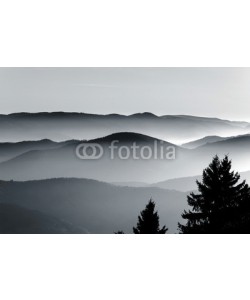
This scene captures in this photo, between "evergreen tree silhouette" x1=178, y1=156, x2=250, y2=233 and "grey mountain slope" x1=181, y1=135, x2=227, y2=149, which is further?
"grey mountain slope" x1=181, y1=135, x2=227, y2=149

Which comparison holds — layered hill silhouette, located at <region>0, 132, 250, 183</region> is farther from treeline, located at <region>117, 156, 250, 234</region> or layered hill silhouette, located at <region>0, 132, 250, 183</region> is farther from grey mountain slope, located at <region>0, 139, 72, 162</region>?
treeline, located at <region>117, 156, 250, 234</region>

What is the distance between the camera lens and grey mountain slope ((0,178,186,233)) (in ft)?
19.3

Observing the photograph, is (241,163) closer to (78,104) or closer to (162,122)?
(162,122)

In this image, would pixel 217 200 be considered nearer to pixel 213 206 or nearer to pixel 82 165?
pixel 213 206

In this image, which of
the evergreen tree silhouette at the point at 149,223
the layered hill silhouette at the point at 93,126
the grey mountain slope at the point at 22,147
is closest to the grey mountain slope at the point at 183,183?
the evergreen tree silhouette at the point at 149,223

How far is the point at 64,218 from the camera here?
19.3 feet

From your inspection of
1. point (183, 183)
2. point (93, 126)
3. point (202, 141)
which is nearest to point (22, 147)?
point (93, 126)

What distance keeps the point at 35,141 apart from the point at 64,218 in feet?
3.13

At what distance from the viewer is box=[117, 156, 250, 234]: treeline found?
5840 millimetres

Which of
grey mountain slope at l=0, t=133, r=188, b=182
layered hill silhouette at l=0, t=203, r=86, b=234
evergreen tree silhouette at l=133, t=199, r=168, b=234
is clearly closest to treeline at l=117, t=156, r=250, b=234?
evergreen tree silhouette at l=133, t=199, r=168, b=234

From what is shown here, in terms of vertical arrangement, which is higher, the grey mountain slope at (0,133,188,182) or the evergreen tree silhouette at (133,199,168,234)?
the grey mountain slope at (0,133,188,182)

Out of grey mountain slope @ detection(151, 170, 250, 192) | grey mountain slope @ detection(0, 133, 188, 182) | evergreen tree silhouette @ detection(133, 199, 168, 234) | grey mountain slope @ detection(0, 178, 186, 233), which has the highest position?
grey mountain slope @ detection(0, 133, 188, 182)

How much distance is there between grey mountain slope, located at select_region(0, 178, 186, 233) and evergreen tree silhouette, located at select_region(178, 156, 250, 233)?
0.16m

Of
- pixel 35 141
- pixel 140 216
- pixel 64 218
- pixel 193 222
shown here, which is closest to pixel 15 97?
pixel 35 141
